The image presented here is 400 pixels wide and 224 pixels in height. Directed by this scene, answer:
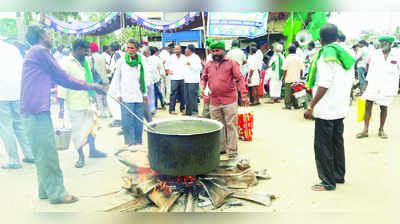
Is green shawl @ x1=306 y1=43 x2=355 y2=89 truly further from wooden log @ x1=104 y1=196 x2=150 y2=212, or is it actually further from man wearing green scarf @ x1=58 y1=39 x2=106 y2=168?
man wearing green scarf @ x1=58 y1=39 x2=106 y2=168

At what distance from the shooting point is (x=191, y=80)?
7695 millimetres

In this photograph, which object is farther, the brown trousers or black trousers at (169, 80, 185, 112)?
black trousers at (169, 80, 185, 112)

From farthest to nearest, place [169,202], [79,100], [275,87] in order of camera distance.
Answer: [275,87]
[79,100]
[169,202]

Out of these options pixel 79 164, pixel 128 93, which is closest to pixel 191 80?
pixel 128 93

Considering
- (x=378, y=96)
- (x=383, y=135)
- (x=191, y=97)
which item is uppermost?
(x=378, y=96)

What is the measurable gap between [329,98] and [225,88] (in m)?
1.56

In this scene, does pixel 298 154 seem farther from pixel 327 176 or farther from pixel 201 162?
pixel 201 162

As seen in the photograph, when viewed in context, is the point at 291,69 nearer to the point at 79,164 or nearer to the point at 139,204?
the point at 79,164

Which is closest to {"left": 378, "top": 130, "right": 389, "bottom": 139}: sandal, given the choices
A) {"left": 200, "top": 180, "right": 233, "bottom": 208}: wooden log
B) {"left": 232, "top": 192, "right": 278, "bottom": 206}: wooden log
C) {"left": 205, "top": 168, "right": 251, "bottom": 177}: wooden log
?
{"left": 205, "top": 168, "right": 251, "bottom": 177}: wooden log

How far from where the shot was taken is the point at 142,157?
4363 millimetres

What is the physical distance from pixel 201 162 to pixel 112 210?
106cm

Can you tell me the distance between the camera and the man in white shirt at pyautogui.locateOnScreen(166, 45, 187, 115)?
309 inches

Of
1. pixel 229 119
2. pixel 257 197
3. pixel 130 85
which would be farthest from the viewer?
pixel 130 85
